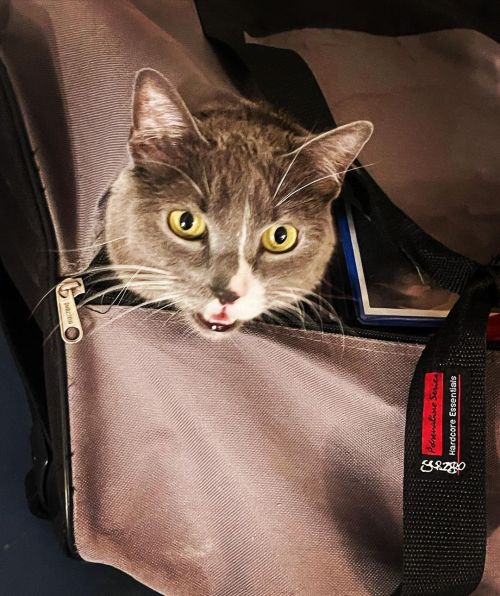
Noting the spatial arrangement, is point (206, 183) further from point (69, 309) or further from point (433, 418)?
point (433, 418)

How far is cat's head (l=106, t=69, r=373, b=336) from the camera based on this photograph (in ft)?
1.79

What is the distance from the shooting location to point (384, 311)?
1.95ft

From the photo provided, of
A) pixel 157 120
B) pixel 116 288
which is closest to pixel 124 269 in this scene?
pixel 116 288

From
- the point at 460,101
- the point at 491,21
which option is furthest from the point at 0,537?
the point at 491,21

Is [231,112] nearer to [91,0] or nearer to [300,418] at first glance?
[91,0]

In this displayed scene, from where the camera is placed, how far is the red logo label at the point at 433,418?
58cm

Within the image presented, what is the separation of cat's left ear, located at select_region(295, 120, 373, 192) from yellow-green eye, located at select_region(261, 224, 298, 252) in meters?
0.05

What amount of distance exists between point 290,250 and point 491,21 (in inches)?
14.4

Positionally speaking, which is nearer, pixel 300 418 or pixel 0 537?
pixel 300 418

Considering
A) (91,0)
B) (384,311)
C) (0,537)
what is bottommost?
(0,537)

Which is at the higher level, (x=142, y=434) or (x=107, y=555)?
(x=142, y=434)

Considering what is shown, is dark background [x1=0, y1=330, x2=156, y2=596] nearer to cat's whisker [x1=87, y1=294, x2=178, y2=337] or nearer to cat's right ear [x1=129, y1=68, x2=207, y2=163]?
cat's whisker [x1=87, y1=294, x2=178, y2=337]

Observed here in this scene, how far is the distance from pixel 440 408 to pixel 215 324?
0.21m

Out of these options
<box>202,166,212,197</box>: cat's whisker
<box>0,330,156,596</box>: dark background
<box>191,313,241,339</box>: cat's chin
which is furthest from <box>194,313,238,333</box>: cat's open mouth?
→ <box>0,330,156,596</box>: dark background
